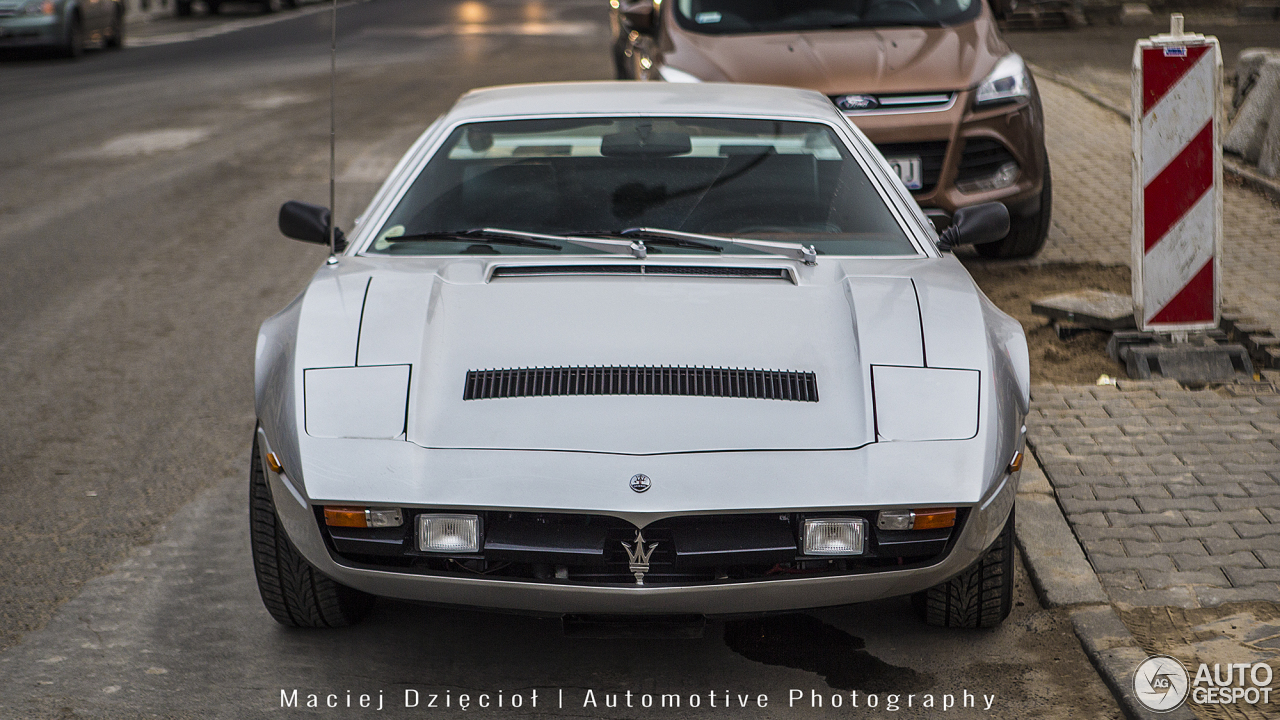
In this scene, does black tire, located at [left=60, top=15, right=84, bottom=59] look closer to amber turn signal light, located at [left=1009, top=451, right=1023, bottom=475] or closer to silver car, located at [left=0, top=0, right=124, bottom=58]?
silver car, located at [left=0, top=0, right=124, bottom=58]

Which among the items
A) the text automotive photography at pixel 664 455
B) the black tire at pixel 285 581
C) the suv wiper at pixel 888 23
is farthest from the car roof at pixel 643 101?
the suv wiper at pixel 888 23

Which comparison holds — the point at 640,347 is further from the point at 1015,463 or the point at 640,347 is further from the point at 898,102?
the point at 898,102

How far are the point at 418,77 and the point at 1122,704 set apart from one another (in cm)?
1651

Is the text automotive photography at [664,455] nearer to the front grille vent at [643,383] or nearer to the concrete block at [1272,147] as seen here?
the front grille vent at [643,383]

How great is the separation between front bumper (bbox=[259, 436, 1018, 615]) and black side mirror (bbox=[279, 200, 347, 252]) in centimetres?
136

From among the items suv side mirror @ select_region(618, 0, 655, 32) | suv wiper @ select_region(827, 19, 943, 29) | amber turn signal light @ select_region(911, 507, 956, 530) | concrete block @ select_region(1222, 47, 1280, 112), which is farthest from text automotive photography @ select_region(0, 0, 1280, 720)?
concrete block @ select_region(1222, 47, 1280, 112)

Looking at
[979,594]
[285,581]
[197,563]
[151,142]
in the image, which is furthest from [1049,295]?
[151,142]

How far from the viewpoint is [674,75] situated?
25.8ft

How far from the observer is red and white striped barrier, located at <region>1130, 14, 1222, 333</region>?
565cm

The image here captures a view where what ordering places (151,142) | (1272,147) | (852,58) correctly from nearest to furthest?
(852,58) < (1272,147) < (151,142)

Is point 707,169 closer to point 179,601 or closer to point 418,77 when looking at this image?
point 179,601

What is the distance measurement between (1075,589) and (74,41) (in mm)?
22073

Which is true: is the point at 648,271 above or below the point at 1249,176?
above

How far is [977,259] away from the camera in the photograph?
800 cm
